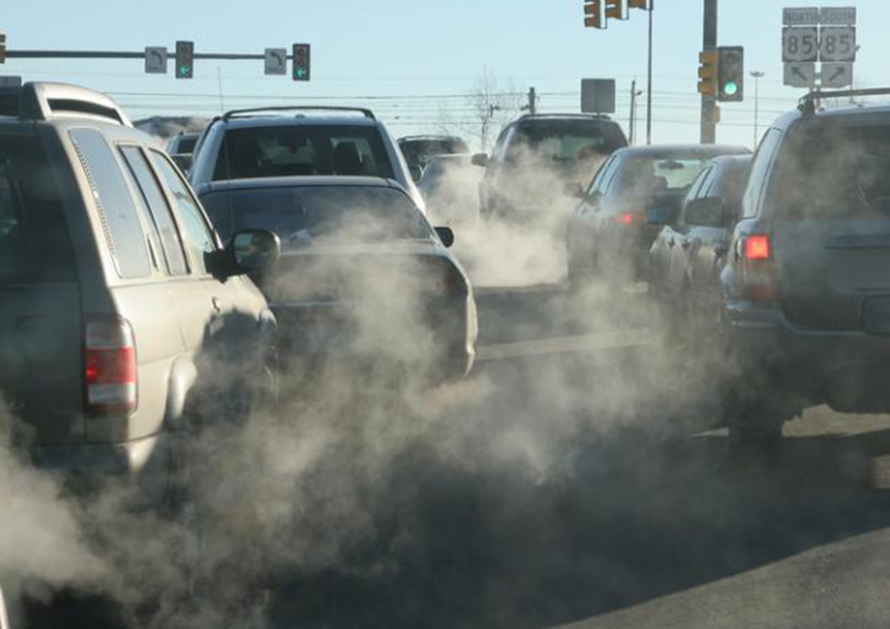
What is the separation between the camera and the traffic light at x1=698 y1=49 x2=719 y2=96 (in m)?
31.4

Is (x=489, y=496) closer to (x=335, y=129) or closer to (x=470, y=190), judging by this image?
(x=335, y=129)

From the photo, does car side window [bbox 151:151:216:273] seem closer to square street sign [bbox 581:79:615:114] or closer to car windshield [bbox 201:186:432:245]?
car windshield [bbox 201:186:432:245]

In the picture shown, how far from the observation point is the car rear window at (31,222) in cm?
559

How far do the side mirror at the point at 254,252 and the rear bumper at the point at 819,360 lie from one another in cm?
243

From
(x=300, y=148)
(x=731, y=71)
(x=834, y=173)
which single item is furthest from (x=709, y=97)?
(x=834, y=173)

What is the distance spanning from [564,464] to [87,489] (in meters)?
4.48

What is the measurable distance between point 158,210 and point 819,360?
339cm

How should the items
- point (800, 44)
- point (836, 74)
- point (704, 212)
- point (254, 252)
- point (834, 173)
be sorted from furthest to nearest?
point (836, 74) → point (800, 44) → point (704, 212) → point (834, 173) → point (254, 252)

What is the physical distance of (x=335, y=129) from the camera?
1636 cm

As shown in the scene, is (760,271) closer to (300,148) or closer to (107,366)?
(107,366)

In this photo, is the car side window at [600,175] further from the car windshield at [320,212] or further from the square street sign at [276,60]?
the square street sign at [276,60]

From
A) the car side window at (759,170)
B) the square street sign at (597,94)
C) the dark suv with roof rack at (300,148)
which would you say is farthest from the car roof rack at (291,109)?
the square street sign at (597,94)

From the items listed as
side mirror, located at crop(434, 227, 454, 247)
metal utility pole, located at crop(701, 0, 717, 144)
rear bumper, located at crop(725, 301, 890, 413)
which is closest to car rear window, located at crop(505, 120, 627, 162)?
metal utility pole, located at crop(701, 0, 717, 144)

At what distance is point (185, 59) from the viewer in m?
57.2
